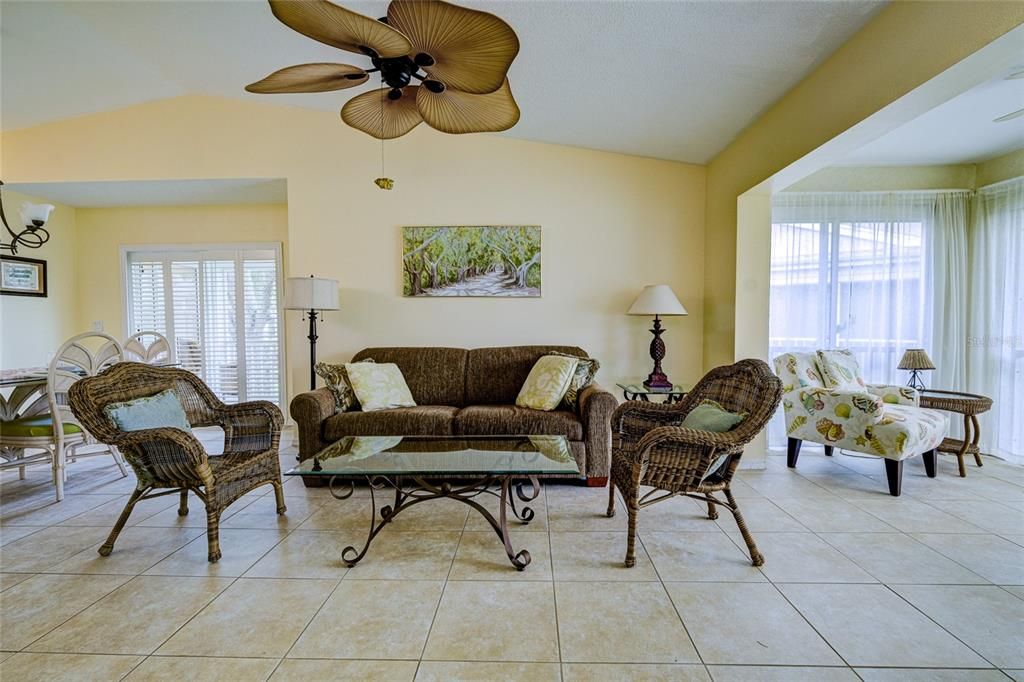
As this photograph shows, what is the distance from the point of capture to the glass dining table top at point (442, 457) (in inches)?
78.5

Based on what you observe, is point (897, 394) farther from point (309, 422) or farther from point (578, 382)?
point (309, 422)

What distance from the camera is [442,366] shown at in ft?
12.1

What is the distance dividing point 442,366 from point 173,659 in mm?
2422

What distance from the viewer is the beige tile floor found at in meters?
1.46

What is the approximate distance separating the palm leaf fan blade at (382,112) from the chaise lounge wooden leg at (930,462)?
3.98 metres

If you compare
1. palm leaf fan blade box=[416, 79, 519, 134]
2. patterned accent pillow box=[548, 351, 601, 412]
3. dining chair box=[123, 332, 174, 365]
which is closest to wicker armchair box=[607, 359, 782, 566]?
patterned accent pillow box=[548, 351, 601, 412]

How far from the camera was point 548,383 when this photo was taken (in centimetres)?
325

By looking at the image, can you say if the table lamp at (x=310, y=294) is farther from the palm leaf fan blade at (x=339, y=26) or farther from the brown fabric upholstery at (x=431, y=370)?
the palm leaf fan blade at (x=339, y=26)

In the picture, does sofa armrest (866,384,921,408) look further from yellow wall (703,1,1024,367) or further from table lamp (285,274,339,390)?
table lamp (285,274,339,390)

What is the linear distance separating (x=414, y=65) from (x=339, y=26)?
0.36 m

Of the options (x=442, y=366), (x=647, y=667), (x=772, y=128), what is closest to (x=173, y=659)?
(x=647, y=667)

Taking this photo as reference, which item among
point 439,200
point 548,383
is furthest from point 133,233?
point 548,383

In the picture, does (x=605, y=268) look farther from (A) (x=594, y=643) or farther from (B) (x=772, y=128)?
(A) (x=594, y=643)

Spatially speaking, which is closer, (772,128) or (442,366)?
(772,128)
